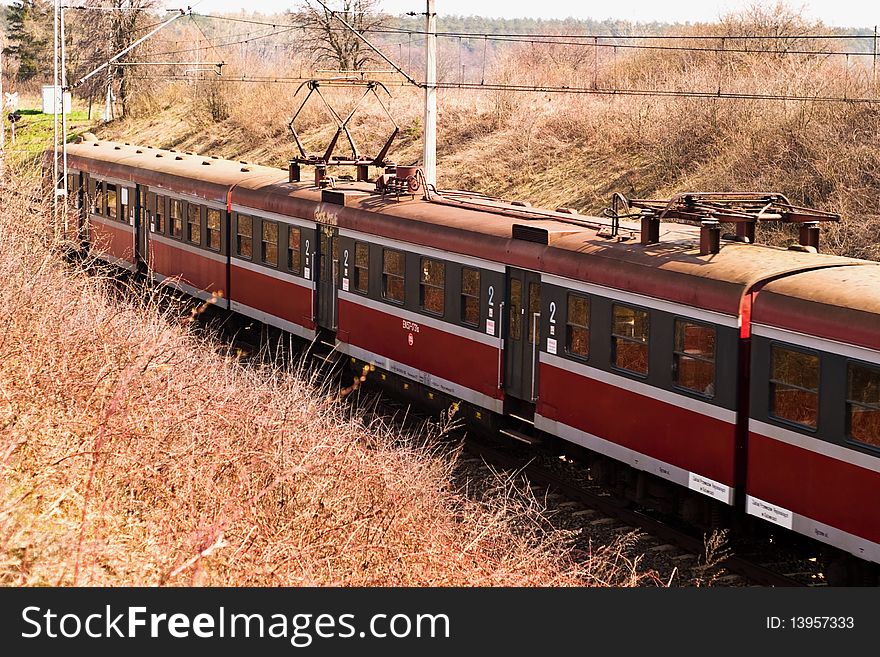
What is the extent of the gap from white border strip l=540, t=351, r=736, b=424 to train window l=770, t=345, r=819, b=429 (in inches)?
22.5

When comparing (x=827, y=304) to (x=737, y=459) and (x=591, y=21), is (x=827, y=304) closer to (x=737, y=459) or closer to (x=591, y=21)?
(x=737, y=459)

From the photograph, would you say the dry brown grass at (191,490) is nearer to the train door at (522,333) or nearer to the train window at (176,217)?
the train door at (522,333)

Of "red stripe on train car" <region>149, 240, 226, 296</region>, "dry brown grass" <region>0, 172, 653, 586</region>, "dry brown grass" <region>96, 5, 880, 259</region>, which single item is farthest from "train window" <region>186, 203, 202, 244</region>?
"dry brown grass" <region>96, 5, 880, 259</region>

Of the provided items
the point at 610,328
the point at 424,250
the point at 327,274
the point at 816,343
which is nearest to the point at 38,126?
the point at 327,274

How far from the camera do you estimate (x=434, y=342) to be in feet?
51.3

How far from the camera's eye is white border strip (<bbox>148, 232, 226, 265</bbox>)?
2166 centimetres

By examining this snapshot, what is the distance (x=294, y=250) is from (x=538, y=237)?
6.57 meters

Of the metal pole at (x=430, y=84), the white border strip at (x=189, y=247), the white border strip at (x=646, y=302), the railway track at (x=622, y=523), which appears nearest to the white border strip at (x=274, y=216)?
the white border strip at (x=189, y=247)

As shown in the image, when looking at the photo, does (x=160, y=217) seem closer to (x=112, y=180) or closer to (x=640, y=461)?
(x=112, y=180)

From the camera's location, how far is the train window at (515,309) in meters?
14.0

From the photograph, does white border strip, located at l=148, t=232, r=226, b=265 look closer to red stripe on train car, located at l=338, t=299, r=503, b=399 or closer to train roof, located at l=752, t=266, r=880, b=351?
red stripe on train car, located at l=338, t=299, r=503, b=399

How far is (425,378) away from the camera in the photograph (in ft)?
52.2

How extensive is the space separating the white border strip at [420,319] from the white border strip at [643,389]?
1.21m

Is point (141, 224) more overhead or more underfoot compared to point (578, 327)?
more underfoot
